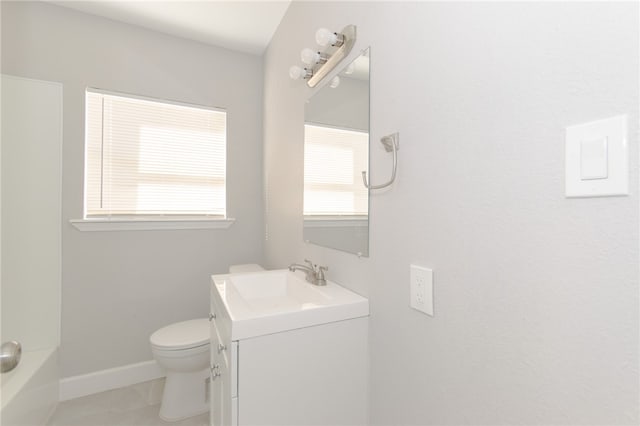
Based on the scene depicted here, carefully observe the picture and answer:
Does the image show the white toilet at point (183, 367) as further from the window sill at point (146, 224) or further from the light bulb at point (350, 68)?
the light bulb at point (350, 68)

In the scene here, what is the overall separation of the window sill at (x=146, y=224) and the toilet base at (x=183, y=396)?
3.28 feet

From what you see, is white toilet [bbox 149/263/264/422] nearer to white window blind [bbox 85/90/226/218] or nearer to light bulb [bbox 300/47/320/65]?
white window blind [bbox 85/90/226/218]

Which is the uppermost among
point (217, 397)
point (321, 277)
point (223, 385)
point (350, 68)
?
point (350, 68)

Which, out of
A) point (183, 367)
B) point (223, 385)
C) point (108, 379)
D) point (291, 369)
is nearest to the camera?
point (291, 369)

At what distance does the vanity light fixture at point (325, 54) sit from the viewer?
124cm

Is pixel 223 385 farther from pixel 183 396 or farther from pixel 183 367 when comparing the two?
pixel 183 396

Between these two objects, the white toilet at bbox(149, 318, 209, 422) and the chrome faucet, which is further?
the white toilet at bbox(149, 318, 209, 422)

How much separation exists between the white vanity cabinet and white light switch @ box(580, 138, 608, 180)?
31.8 inches

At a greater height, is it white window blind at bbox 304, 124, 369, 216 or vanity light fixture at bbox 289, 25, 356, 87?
vanity light fixture at bbox 289, 25, 356, 87

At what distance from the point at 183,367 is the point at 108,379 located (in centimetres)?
80

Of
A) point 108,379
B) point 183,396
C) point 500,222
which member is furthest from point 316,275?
point 108,379

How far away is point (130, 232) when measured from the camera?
2.13m

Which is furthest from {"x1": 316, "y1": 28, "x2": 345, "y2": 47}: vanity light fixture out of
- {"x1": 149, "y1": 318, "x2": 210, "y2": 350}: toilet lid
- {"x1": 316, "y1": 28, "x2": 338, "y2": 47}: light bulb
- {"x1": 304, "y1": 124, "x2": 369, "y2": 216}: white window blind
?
{"x1": 149, "y1": 318, "x2": 210, "y2": 350}: toilet lid

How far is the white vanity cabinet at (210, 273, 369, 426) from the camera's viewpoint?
919 millimetres
